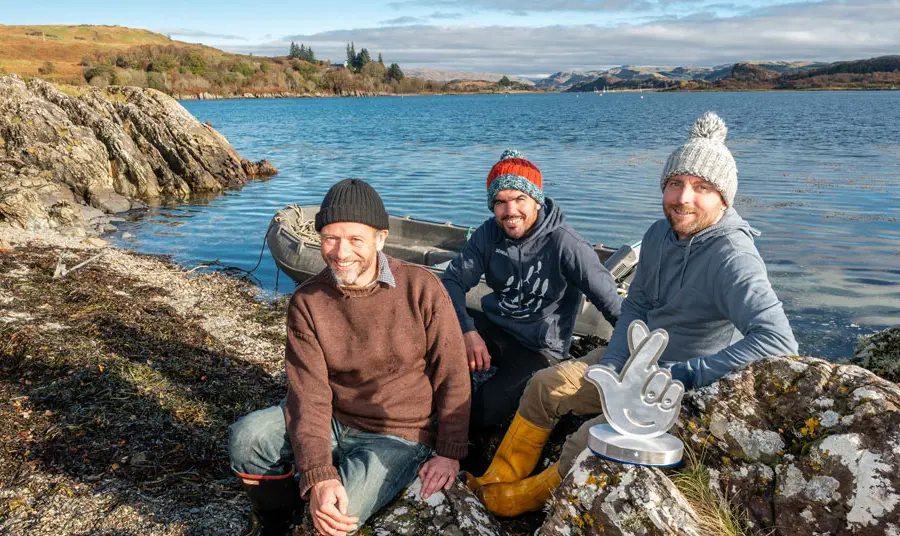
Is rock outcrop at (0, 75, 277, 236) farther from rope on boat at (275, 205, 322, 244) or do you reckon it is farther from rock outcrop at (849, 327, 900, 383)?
rock outcrop at (849, 327, 900, 383)

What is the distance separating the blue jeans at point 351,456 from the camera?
10.4 feet

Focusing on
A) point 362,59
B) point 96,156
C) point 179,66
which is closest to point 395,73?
point 362,59

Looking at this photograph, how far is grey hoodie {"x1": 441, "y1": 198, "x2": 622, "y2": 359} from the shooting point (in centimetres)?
450

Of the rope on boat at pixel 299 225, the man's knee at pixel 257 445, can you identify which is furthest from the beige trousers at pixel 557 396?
the rope on boat at pixel 299 225

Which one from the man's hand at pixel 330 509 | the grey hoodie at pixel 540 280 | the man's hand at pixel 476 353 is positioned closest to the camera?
the man's hand at pixel 330 509

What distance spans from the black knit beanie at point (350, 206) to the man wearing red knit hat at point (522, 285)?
1.24 meters

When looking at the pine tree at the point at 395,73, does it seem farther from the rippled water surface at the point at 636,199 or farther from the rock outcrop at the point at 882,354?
the rock outcrop at the point at 882,354

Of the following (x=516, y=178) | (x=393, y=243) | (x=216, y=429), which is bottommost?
(x=216, y=429)

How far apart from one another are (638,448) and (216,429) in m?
3.79

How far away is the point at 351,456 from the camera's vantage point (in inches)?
131

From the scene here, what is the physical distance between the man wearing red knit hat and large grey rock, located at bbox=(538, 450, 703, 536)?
5.40 ft

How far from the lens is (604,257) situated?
905 cm

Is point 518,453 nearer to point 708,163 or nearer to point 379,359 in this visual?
point 379,359

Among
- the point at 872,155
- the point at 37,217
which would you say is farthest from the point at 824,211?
the point at 37,217
